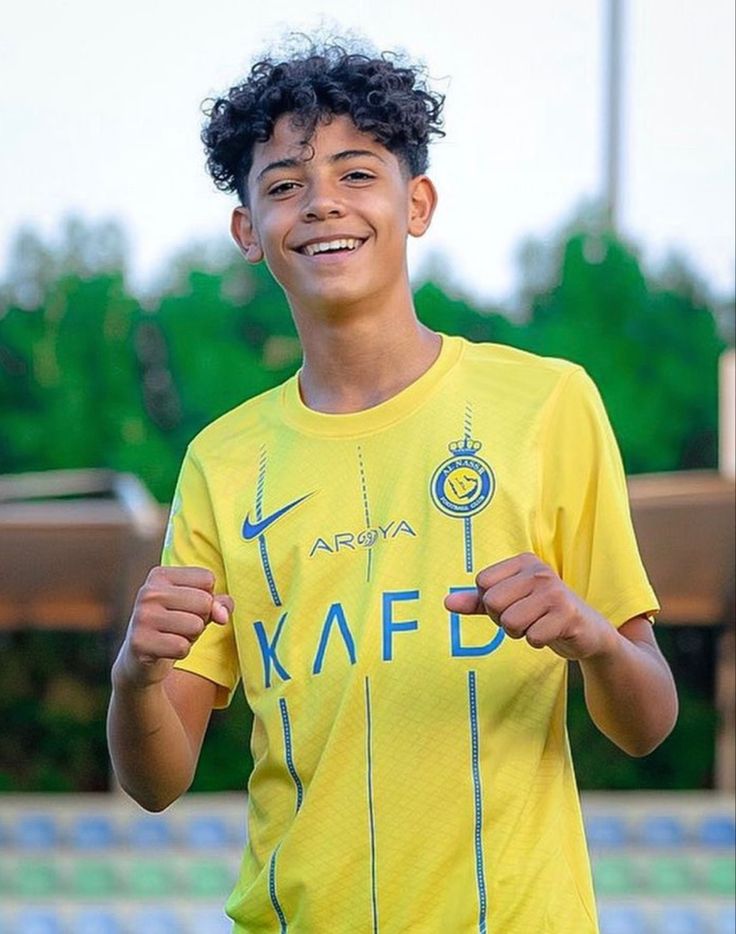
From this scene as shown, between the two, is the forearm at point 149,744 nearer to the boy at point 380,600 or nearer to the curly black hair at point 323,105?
the boy at point 380,600

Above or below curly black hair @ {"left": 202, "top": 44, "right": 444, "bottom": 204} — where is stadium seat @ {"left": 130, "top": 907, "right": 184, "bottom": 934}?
below

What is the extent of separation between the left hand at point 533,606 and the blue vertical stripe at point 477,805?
18 centimetres

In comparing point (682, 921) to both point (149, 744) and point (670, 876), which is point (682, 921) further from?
point (149, 744)

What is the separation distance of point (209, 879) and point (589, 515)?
617 centimetres

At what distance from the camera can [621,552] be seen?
1.88 m

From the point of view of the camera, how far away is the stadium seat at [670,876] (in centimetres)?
754

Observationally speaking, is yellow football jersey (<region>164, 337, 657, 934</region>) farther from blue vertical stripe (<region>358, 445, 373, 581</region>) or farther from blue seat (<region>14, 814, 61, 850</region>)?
blue seat (<region>14, 814, 61, 850</region>)

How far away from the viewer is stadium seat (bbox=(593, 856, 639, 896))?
296 inches

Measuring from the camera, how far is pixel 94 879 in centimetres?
762

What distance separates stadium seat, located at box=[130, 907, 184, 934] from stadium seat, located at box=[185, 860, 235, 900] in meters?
0.52

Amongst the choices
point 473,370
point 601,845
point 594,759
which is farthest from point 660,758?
point 473,370

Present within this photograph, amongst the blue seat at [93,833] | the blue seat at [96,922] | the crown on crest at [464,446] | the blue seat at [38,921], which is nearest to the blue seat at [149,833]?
the blue seat at [93,833]

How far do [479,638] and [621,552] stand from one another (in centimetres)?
18

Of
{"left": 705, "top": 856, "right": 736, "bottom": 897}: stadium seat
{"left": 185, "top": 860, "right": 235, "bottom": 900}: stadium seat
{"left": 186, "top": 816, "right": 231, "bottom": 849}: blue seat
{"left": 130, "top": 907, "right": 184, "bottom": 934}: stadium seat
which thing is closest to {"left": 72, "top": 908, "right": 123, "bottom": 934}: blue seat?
{"left": 130, "top": 907, "right": 184, "bottom": 934}: stadium seat
